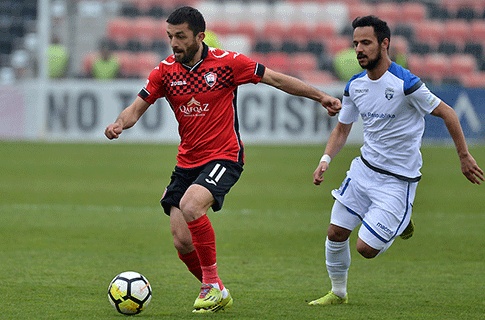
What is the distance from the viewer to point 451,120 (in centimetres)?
484

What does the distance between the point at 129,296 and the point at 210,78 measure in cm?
150

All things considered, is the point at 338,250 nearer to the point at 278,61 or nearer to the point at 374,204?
the point at 374,204

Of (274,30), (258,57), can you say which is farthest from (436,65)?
(258,57)

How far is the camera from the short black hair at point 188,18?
16.2 ft

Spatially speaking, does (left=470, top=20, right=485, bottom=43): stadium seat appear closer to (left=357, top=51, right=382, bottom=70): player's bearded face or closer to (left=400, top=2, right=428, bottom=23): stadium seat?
(left=400, top=2, right=428, bottom=23): stadium seat

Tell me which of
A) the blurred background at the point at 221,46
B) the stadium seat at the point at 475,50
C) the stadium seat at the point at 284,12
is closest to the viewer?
the blurred background at the point at 221,46

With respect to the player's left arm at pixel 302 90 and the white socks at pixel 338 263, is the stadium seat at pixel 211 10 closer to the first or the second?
the player's left arm at pixel 302 90

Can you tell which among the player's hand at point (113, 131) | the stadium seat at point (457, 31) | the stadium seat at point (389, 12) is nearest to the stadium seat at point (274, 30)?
the stadium seat at point (389, 12)

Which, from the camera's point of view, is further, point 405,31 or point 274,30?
point 274,30

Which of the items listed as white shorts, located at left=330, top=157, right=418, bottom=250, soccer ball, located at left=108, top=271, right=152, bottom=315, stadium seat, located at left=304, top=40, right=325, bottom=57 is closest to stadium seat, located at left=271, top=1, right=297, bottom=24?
stadium seat, located at left=304, top=40, right=325, bottom=57

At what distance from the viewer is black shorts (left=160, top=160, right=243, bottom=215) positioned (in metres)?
4.97

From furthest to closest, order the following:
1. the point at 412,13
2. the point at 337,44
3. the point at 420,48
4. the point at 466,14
→ 1. the point at 412,13
2. the point at 466,14
3. the point at 337,44
4. the point at 420,48

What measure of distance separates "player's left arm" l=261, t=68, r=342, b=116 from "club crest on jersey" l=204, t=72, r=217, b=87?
0.33 m

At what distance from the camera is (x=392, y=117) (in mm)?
5059
